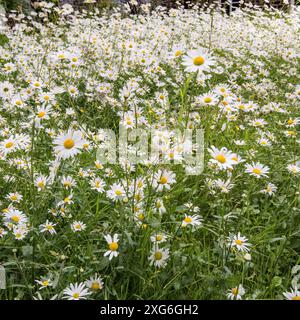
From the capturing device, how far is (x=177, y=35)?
19.9 feet

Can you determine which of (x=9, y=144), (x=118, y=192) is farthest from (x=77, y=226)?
(x=9, y=144)

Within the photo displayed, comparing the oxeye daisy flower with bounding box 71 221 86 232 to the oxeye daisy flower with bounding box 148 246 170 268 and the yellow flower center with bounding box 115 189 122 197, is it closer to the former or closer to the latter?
the yellow flower center with bounding box 115 189 122 197

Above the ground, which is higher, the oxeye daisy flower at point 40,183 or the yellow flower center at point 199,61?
the yellow flower center at point 199,61

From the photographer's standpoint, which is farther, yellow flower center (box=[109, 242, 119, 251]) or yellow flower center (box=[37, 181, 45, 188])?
yellow flower center (box=[37, 181, 45, 188])

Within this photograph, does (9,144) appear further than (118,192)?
Yes

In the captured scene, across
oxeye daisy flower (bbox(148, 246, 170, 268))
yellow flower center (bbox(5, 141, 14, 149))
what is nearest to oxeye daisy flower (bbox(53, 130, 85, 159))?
yellow flower center (bbox(5, 141, 14, 149))

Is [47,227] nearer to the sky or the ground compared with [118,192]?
nearer to the ground

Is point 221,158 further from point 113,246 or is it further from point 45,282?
point 45,282

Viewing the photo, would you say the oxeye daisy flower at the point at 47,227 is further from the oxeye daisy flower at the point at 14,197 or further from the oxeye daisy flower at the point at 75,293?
the oxeye daisy flower at the point at 75,293

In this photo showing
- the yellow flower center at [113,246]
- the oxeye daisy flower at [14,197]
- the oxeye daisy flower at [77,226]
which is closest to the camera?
the yellow flower center at [113,246]

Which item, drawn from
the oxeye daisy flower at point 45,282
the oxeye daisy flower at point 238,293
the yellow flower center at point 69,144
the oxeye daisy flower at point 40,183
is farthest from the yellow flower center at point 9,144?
the oxeye daisy flower at point 238,293

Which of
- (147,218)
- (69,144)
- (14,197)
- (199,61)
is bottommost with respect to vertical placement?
(14,197)

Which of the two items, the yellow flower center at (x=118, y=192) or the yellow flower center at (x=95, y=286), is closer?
the yellow flower center at (x=95, y=286)
